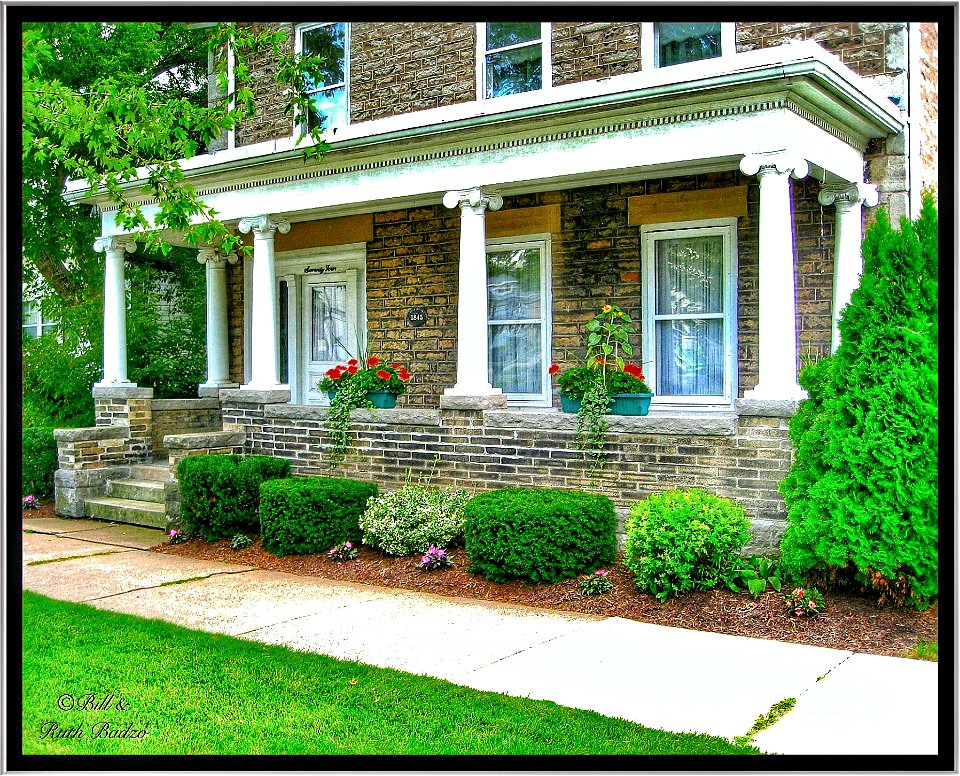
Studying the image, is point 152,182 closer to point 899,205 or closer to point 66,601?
point 66,601

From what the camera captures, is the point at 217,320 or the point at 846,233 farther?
the point at 217,320

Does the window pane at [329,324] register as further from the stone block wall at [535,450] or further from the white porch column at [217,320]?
the stone block wall at [535,450]

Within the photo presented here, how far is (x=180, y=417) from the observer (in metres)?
12.8

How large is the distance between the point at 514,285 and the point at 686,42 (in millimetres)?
3250

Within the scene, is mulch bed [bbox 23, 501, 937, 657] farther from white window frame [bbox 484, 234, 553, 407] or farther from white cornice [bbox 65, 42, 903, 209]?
white cornice [bbox 65, 42, 903, 209]

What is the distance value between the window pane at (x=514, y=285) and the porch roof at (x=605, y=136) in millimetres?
1260

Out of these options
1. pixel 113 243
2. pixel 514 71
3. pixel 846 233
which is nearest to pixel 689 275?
pixel 846 233

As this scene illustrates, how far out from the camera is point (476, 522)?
7648mm

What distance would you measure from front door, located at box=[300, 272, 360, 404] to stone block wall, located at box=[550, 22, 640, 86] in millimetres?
3979

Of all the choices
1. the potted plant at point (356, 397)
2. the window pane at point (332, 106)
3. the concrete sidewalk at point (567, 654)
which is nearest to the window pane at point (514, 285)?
the potted plant at point (356, 397)

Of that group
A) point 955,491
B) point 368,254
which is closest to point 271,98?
point 368,254

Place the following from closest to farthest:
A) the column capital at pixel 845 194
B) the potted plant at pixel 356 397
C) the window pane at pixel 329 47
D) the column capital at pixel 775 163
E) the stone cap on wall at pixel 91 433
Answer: the column capital at pixel 775 163, the column capital at pixel 845 194, the potted plant at pixel 356 397, the stone cap on wall at pixel 91 433, the window pane at pixel 329 47

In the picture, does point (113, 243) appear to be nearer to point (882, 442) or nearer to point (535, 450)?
point (535, 450)

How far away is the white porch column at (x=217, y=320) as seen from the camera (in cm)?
1382
